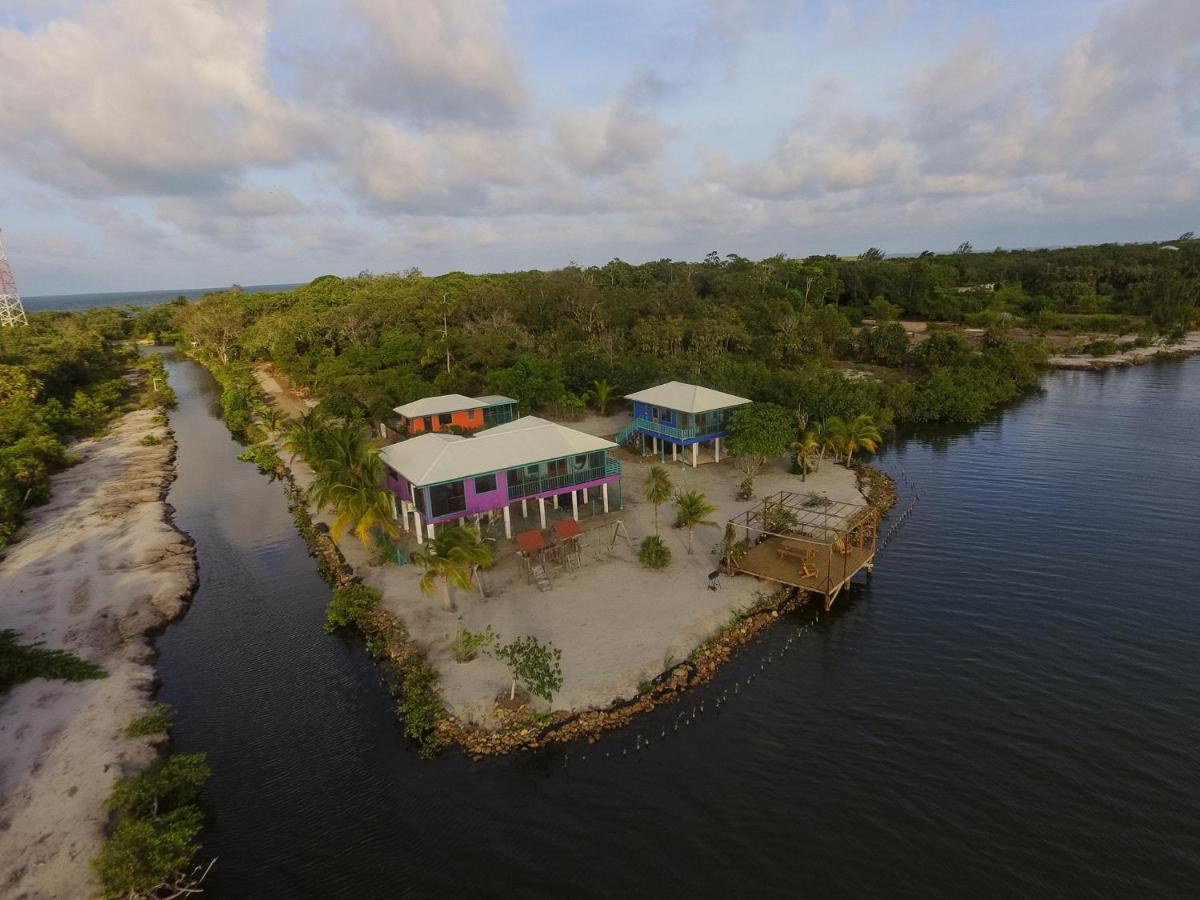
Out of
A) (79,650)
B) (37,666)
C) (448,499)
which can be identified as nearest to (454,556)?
(448,499)

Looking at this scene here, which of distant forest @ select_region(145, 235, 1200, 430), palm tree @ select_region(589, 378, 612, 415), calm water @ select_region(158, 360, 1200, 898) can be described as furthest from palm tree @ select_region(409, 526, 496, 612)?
palm tree @ select_region(589, 378, 612, 415)

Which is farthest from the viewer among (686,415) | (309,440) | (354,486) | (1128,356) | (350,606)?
(1128,356)

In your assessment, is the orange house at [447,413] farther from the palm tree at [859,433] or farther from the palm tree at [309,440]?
the palm tree at [859,433]

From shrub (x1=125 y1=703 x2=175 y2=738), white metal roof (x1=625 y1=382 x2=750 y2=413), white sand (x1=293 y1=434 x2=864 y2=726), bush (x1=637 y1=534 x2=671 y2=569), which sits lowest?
shrub (x1=125 y1=703 x2=175 y2=738)

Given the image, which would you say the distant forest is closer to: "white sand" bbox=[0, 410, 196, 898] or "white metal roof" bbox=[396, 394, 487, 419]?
"white metal roof" bbox=[396, 394, 487, 419]

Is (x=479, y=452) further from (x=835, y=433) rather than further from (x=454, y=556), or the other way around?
(x=835, y=433)
